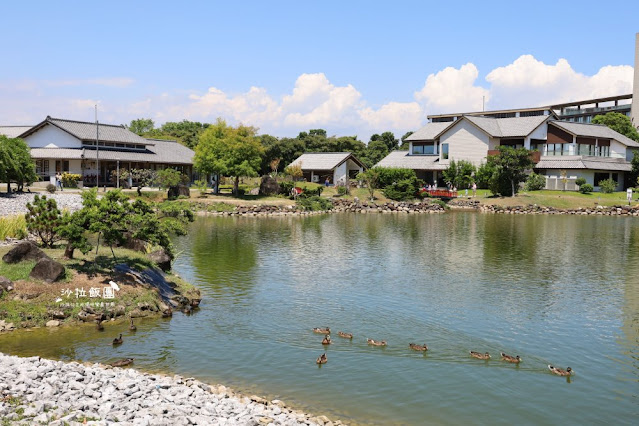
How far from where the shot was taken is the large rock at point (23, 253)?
21000 millimetres

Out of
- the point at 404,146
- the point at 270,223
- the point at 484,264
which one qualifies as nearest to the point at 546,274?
the point at 484,264

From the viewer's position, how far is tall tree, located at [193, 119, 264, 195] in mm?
64188

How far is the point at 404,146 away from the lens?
117938 millimetres

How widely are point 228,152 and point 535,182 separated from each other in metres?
40.1

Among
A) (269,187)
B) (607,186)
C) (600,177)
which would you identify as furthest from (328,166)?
(600,177)

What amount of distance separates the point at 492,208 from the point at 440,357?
53.2 m

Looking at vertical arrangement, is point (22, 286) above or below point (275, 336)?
above

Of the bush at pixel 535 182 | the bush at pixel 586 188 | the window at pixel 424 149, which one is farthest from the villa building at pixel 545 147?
the bush at pixel 586 188

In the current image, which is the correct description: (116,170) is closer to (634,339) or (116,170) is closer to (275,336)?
(275,336)

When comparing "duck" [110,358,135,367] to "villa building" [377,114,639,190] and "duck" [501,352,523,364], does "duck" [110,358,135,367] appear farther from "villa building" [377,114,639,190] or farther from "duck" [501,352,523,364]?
"villa building" [377,114,639,190]

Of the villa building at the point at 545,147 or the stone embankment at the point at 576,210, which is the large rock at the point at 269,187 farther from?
the stone embankment at the point at 576,210

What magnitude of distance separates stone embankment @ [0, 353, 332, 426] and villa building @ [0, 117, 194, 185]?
52.9m

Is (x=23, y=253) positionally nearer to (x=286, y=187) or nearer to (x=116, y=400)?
(x=116, y=400)

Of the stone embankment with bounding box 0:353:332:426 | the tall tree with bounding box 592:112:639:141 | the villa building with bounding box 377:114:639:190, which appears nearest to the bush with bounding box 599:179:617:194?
the villa building with bounding box 377:114:639:190
